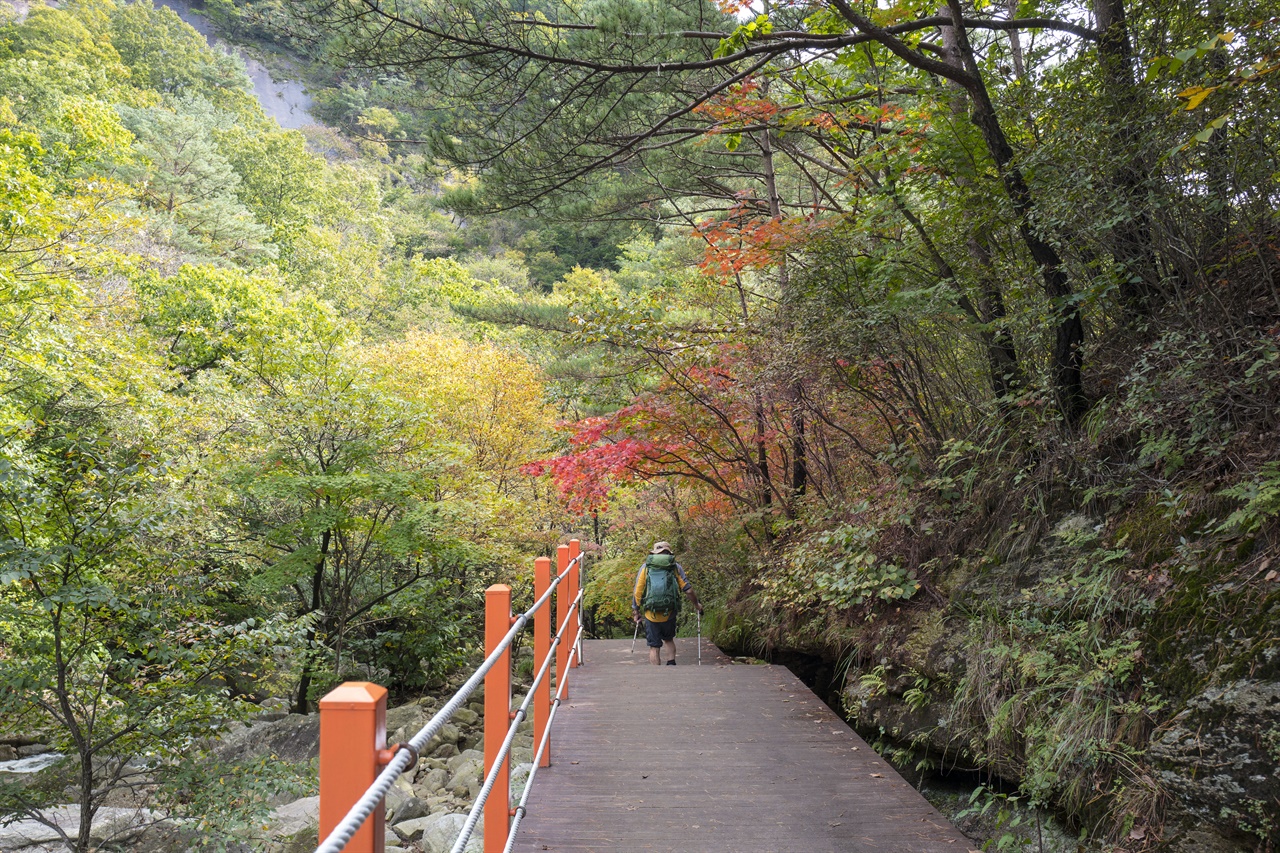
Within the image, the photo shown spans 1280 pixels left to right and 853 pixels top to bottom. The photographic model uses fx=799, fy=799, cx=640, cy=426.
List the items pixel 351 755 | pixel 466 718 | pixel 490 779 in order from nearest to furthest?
1. pixel 351 755
2. pixel 490 779
3. pixel 466 718

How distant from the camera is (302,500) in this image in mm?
12477

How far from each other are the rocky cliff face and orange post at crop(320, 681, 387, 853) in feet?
10.6

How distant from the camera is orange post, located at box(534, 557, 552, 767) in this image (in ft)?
14.6

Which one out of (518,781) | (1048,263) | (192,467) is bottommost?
(518,781)

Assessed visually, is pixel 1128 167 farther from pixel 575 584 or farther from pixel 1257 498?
pixel 575 584

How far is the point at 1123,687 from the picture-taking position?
12.2ft

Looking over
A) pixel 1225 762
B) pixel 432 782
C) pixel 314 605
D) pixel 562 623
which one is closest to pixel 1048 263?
pixel 1225 762

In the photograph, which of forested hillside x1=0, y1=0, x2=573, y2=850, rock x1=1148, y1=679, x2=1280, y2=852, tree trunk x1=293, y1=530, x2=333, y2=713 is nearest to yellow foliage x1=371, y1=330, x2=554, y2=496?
forested hillside x1=0, y1=0, x2=573, y2=850

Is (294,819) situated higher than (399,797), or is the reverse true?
(399,797)

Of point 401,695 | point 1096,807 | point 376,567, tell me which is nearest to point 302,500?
point 376,567

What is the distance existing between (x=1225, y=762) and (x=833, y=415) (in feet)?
19.3

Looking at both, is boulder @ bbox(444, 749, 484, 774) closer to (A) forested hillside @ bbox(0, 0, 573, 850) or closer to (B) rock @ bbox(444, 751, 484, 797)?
(B) rock @ bbox(444, 751, 484, 797)

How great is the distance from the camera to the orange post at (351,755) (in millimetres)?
1298

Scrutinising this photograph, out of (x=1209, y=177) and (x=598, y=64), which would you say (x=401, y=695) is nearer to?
(x=598, y=64)
